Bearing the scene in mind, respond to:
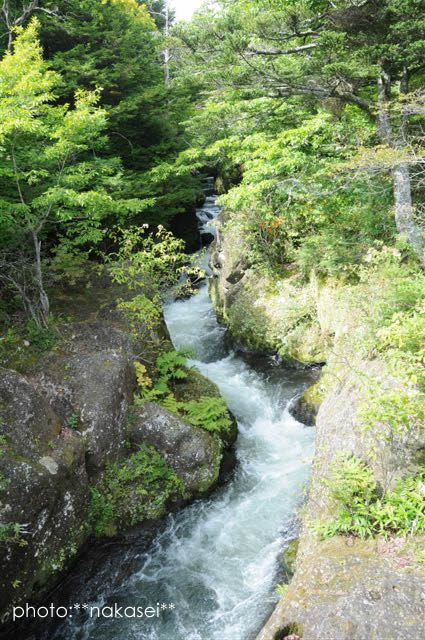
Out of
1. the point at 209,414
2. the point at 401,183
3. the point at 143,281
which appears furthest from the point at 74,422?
the point at 401,183

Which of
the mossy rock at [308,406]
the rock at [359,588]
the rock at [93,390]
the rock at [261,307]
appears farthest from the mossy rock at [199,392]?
the rock at [359,588]

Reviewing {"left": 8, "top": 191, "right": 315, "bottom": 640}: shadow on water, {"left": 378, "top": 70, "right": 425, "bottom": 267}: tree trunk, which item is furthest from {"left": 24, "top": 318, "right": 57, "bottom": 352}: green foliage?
{"left": 378, "top": 70, "right": 425, "bottom": 267}: tree trunk

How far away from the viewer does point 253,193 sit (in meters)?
11.0

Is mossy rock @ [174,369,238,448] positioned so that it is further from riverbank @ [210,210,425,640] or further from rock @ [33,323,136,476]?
riverbank @ [210,210,425,640]

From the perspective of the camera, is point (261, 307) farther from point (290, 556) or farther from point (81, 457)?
point (290, 556)

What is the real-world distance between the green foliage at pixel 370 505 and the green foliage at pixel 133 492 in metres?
4.00

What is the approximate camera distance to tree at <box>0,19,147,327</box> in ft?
25.6

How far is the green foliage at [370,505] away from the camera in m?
4.97

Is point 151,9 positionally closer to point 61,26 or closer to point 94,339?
point 61,26

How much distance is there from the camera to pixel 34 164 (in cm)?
935

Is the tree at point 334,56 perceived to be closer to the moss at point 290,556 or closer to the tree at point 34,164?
the tree at point 34,164

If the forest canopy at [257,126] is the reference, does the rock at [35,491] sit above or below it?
below

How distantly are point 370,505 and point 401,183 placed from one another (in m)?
6.97

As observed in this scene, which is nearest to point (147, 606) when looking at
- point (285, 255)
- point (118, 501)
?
point (118, 501)
